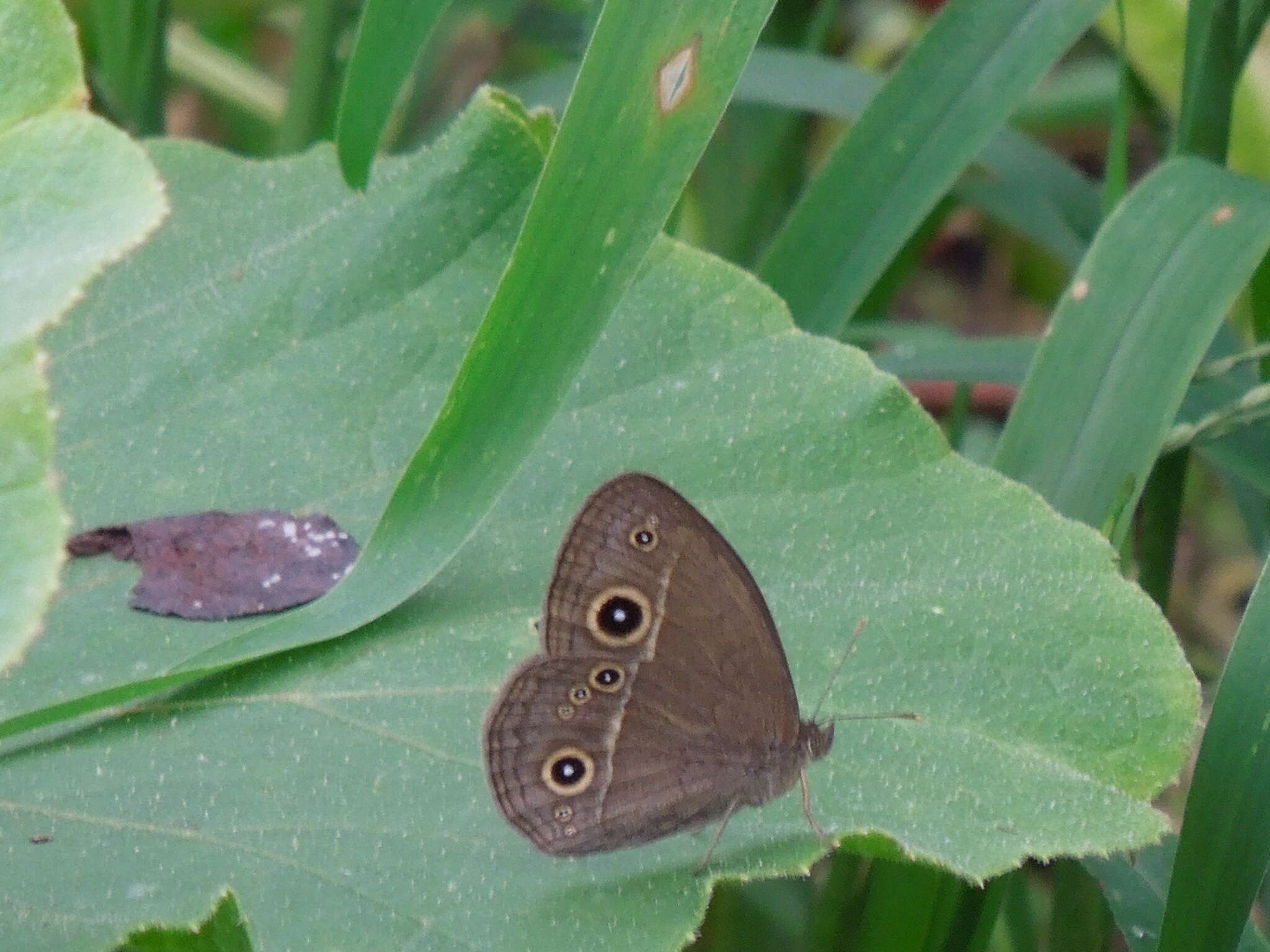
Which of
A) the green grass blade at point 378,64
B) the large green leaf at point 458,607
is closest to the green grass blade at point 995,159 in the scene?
the large green leaf at point 458,607

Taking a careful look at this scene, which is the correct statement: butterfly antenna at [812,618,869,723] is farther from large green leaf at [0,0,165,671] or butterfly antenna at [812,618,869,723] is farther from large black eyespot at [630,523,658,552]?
large green leaf at [0,0,165,671]

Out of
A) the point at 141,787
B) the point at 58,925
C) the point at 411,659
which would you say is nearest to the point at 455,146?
the point at 411,659

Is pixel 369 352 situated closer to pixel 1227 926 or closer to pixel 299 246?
pixel 299 246

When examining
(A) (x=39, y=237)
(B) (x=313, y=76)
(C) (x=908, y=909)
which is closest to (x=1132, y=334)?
(C) (x=908, y=909)

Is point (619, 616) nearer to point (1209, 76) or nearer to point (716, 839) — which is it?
point (716, 839)

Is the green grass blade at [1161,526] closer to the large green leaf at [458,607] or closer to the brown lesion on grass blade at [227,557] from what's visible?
the large green leaf at [458,607]
